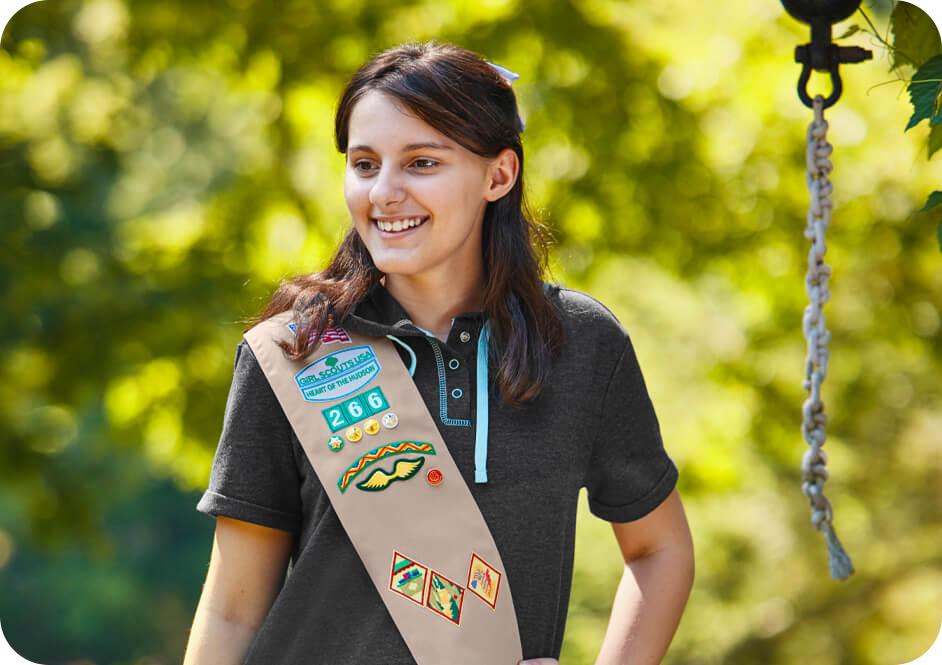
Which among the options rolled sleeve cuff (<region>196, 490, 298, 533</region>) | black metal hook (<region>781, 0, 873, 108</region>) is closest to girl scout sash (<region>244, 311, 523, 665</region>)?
rolled sleeve cuff (<region>196, 490, 298, 533</region>)

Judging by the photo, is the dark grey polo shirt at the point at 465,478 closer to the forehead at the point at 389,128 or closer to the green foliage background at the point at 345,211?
the forehead at the point at 389,128

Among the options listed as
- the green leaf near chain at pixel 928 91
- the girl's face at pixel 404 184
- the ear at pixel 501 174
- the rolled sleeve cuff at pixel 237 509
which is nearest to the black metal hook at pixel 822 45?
the green leaf near chain at pixel 928 91

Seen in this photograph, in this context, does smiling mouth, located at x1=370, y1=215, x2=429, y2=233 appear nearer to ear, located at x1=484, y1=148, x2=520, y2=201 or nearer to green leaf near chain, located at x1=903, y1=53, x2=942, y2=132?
ear, located at x1=484, y1=148, x2=520, y2=201

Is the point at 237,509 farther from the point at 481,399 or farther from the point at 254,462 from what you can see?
the point at 481,399

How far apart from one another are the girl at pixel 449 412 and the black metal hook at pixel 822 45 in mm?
648

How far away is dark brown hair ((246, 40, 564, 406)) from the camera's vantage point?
2215 mm

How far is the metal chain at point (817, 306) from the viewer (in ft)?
8.70

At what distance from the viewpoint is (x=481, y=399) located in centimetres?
223

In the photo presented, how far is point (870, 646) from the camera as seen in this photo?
891 centimetres

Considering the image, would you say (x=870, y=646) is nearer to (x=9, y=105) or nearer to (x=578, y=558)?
(x=578, y=558)

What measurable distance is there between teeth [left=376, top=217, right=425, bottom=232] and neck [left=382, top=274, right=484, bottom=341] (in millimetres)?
131

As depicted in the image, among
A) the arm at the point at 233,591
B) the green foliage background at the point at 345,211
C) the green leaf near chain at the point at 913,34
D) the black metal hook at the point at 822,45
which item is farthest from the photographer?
the green foliage background at the point at 345,211

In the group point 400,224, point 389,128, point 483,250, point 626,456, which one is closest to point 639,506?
point 626,456

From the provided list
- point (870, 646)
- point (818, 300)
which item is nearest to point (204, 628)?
point (818, 300)
